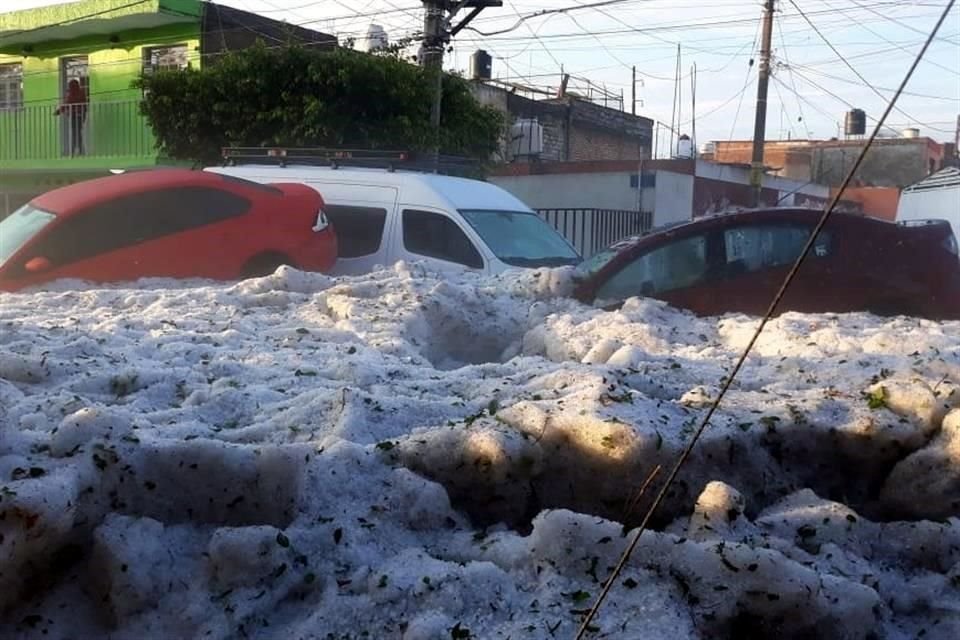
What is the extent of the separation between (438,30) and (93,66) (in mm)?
10001

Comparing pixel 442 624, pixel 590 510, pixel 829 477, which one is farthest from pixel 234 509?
pixel 829 477

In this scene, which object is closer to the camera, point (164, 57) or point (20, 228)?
point (20, 228)

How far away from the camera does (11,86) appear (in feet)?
88.1

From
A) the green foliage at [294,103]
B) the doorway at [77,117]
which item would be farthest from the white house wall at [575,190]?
the doorway at [77,117]

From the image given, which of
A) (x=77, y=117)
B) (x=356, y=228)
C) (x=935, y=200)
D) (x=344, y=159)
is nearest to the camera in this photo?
(x=356, y=228)

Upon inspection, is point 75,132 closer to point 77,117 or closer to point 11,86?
point 77,117

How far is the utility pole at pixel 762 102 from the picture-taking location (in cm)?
2166

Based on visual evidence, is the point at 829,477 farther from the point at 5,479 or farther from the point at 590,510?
the point at 5,479

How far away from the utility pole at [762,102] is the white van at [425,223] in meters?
12.0

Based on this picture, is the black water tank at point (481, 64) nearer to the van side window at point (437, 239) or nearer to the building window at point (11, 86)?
the building window at point (11, 86)

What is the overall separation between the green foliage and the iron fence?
2.75 metres

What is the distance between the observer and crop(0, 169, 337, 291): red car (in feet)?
27.5

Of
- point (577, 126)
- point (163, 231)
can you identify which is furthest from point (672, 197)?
point (163, 231)

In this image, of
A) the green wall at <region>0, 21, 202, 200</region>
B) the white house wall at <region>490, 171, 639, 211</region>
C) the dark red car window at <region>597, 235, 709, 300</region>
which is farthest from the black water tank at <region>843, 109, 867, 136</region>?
the dark red car window at <region>597, 235, 709, 300</region>
